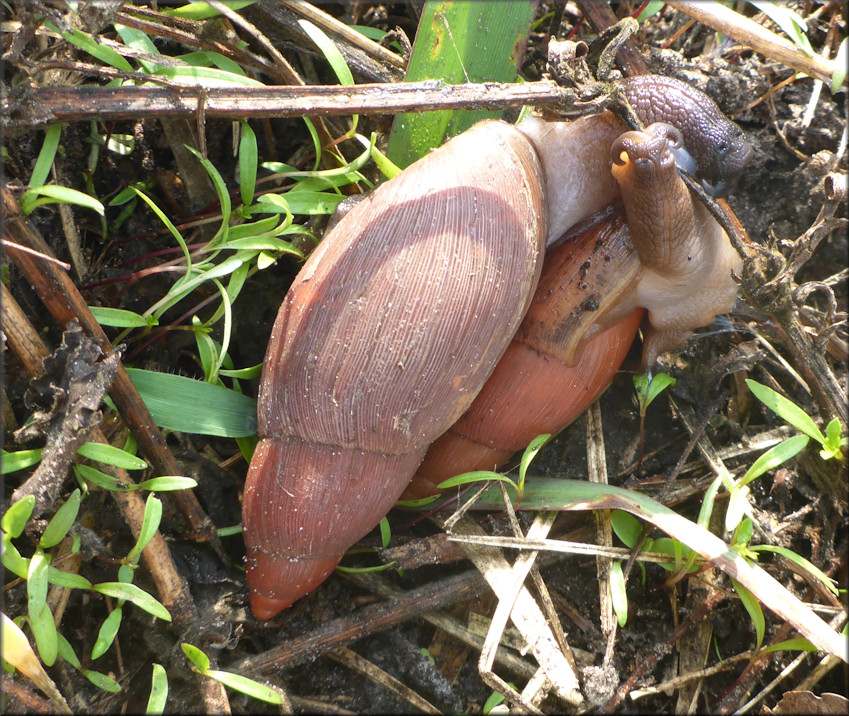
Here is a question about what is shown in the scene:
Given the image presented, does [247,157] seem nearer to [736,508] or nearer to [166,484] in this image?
[166,484]

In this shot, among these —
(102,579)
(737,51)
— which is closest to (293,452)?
(102,579)

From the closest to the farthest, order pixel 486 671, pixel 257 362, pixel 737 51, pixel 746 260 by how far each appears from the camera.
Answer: pixel 486 671
pixel 746 260
pixel 257 362
pixel 737 51

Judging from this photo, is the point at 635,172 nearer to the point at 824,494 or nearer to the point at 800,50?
the point at 800,50

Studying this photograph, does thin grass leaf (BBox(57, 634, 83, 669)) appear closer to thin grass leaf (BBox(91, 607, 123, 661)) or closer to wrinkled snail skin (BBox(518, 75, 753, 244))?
thin grass leaf (BBox(91, 607, 123, 661))

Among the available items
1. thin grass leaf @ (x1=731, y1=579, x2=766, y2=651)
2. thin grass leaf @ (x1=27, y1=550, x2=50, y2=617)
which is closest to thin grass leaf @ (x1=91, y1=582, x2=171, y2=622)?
thin grass leaf @ (x1=27, y1=550, x2=50, y2=617)

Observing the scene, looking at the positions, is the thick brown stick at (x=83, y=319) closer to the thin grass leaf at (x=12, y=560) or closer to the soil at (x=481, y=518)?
the soil at (x=481, y=518)

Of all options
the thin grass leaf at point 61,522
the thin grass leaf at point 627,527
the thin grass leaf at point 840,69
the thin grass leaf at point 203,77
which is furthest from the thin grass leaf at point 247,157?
the thin grass leaf at point 840,69
